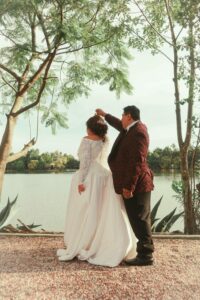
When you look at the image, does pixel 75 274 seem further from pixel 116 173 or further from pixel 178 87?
pixel 178 87

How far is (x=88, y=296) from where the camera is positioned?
4.25 metres

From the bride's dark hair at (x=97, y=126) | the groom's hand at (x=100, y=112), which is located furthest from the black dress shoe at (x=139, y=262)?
the groom's hand at (x=100, y=112)

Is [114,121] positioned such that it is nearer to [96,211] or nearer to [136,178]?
[136,178]

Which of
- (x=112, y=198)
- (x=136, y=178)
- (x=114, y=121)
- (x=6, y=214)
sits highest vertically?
(x=114, y=121)

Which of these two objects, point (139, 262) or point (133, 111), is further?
point (133, 111)

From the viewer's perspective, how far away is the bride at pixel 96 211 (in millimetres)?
5484

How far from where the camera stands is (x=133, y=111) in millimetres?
5473

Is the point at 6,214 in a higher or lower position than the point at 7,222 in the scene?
higher

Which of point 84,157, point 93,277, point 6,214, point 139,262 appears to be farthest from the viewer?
point 6,214

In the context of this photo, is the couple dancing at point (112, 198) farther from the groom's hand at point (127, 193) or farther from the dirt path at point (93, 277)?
the dirt path at point (93, 277)

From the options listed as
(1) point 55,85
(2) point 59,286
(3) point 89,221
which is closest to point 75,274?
(2) point 59,286

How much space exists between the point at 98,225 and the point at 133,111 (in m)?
1.48

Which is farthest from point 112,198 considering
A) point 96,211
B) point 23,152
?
point 23,152

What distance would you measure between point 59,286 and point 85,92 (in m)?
6.54
